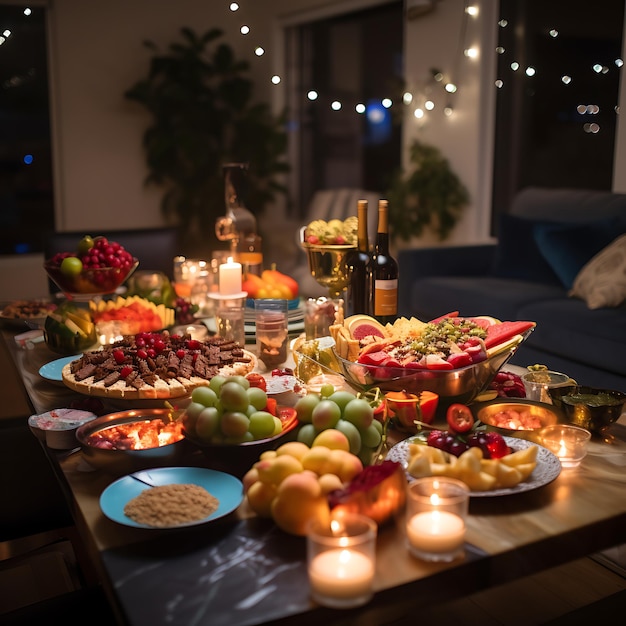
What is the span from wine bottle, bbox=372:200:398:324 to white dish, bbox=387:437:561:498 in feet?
2.22

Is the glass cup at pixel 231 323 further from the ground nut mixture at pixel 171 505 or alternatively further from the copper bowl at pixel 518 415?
the ground nut mixture at pixel 171 505

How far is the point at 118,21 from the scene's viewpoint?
604cm

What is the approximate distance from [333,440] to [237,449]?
18 centimetres

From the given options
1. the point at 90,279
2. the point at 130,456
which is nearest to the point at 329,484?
the point at 130,456

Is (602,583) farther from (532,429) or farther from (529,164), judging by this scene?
(529,164)

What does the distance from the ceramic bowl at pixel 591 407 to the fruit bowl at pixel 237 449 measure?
54 cm

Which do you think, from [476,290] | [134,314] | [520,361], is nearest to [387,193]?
[476,290]

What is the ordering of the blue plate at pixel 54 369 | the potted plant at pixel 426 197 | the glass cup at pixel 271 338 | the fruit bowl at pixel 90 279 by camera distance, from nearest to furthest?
the blue plate at pixel 54 369 < the glass cup at pixel 271 338 < the fruit bowl at pixel 90 279 < the potted plant at pixel 426 197

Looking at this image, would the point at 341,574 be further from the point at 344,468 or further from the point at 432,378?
the point at 432,378

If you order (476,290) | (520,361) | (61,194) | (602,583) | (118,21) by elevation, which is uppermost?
(118,21)

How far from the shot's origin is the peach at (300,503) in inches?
42.2

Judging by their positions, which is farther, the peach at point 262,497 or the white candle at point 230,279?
the white candle at point 230,279

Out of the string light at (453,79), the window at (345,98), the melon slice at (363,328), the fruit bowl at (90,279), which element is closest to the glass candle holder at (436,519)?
the melon slice at (363,328)

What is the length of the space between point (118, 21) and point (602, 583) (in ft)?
17.7
